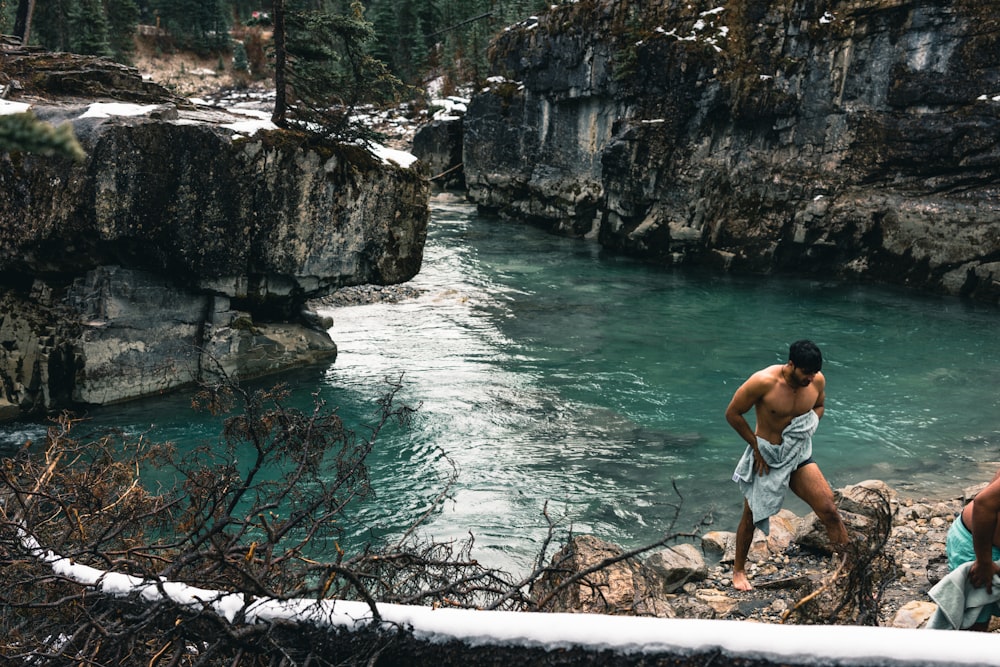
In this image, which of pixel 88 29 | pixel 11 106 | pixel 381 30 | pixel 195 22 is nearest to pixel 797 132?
pixel 11 106

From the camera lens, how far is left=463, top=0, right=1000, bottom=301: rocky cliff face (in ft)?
69.3

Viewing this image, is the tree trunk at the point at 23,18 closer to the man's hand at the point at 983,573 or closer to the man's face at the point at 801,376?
the man's face at the point at 801,376

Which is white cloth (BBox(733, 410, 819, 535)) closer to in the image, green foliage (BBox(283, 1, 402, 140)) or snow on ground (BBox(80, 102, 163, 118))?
green foliage (BBox(283, 1, 402, 140))

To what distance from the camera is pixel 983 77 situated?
20734mm

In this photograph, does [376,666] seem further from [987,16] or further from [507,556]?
[987,16]

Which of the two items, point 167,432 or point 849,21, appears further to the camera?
point 849,21

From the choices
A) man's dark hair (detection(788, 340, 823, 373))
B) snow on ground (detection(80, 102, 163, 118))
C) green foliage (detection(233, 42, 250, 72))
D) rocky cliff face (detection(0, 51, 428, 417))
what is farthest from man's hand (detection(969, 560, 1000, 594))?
green foliage (detection(233, 42, 250, 72))

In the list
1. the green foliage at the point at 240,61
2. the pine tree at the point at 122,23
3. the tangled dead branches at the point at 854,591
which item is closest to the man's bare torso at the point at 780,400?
the tangled dead branches at the point at 854,591

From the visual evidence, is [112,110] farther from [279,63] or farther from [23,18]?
[23,18]

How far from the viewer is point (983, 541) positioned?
3.72 metres

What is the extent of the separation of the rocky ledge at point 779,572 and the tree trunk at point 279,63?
1068cm

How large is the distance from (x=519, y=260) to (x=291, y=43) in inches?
496

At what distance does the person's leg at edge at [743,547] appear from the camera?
638cm

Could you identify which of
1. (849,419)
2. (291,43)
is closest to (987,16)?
(849,419)
